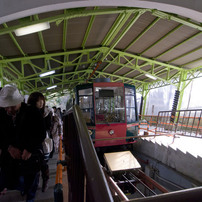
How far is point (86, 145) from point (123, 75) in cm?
1552

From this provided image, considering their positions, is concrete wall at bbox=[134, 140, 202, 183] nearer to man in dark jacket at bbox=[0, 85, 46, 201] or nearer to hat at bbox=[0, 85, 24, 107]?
man in dark jacket at bbox=[0, 85, 46, 201]

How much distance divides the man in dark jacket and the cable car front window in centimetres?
351

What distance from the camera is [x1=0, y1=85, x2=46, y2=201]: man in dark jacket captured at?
1.64 m

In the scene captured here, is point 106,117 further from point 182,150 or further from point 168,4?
point 168,4

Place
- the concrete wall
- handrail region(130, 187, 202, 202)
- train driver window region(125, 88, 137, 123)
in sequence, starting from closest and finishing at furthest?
handrail region(130, 187, 202, 202) < the concrete wall < train driver window region(125, 88, 137, 123)

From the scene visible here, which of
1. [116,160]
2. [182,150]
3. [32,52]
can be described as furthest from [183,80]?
[32,52]

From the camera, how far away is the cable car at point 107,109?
16.8ft

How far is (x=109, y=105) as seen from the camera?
17.8ft

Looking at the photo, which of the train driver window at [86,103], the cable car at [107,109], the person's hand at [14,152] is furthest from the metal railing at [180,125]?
the person's hand at [14,152]

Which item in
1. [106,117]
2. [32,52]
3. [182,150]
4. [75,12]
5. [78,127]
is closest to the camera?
[78,127]

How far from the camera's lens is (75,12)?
461 centimetres

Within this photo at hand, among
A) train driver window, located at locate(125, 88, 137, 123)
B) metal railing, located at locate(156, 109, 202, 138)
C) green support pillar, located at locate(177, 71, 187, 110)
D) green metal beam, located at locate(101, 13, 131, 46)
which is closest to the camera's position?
metal railing, located at locate(156, 109, 202, 138)

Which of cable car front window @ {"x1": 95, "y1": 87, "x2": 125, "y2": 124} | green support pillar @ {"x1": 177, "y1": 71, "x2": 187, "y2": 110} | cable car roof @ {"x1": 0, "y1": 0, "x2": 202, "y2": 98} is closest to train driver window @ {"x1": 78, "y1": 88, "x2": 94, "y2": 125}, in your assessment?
cable car front window @ {"x1": 95, "y1": 87, "x2": 125, "y2": 124}

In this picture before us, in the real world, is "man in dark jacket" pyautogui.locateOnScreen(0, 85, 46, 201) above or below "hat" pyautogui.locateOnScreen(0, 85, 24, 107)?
below
